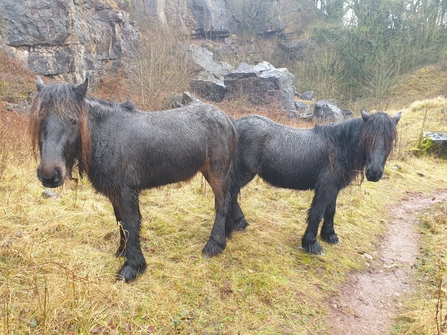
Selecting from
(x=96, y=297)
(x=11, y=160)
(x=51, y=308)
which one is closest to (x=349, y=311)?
(x=96, y=297)

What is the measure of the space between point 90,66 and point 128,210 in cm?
1839

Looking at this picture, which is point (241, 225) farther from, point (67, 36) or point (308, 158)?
point (67, 36)

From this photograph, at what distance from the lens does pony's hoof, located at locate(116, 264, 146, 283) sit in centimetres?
278

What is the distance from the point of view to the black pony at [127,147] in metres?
2.24

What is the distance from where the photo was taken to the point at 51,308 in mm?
2047

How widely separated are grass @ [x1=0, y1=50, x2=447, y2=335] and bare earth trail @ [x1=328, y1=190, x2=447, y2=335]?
14 cm

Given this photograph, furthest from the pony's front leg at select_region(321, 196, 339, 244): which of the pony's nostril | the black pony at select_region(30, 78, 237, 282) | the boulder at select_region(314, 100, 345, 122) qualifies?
the boulder at select_region(314, 100, 345, 122)

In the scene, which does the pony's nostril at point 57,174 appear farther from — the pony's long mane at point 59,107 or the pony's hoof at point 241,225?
the pony's hoof at point 241,225

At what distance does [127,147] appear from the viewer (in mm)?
2672

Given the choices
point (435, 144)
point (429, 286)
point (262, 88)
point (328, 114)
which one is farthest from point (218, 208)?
point (262, 88)

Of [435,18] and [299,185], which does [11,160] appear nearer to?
[299,185]

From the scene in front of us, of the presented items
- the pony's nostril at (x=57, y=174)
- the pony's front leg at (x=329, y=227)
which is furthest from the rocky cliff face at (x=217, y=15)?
the pony's nostril at (x=57, y=174)

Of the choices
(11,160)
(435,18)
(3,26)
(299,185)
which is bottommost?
(11,160)

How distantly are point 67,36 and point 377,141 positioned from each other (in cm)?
1786
